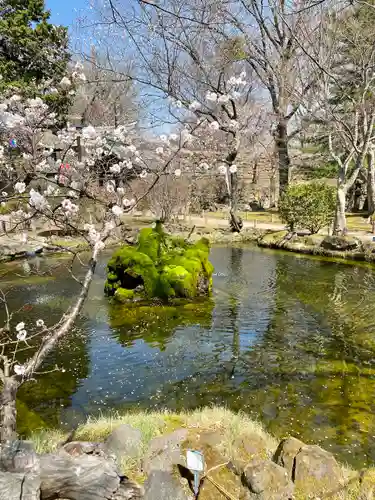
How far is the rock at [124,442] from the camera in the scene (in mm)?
4121

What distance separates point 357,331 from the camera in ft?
29.0

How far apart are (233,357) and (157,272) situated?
413 cm

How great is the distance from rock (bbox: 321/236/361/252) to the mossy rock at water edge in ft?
21.2

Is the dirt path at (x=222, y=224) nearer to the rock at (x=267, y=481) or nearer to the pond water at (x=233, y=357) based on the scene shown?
the pond water at (x=233, y=357)

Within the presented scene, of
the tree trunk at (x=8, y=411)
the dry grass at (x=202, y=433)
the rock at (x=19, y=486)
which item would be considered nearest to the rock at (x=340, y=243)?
the dry grass at (x=202, y=433)

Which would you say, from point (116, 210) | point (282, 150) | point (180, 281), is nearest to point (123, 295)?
point (180, 281)

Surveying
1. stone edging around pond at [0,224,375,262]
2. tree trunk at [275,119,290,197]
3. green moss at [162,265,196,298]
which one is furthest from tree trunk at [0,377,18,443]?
tree trunk at [275,119,290,197]

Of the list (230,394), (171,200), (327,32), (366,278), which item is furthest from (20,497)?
(171,200)

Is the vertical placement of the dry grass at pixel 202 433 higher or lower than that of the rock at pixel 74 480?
lower

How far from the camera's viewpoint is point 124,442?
426 centimetres

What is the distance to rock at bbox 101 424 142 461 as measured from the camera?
13.5 feet

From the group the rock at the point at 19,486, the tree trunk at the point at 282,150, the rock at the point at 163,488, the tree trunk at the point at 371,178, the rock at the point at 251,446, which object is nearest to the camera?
the rock at the point at 19,486

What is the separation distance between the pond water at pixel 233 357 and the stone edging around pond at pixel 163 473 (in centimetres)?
120

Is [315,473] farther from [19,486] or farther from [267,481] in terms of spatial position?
[19,486]
